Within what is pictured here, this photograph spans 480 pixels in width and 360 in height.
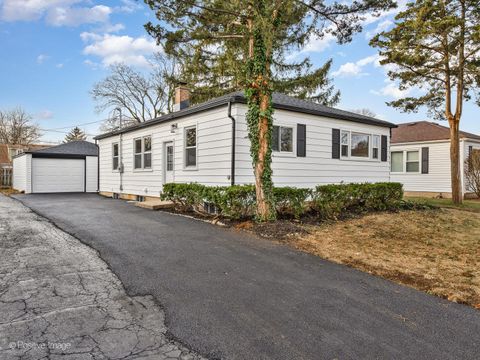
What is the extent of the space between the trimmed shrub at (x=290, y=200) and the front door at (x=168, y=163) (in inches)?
202

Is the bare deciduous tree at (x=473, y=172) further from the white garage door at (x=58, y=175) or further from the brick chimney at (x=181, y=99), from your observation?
the white garage door at (x=58, y=175)

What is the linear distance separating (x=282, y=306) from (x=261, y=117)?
5.11m

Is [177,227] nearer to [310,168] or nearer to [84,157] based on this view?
[310,168]

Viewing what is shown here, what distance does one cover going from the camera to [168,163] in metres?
12.0

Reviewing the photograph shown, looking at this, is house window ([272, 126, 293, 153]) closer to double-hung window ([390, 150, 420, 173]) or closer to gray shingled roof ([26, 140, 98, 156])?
double-hung window ([390, 150, 420, 173])

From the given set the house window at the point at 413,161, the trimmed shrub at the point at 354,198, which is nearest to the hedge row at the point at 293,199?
the trimmed shrub at the point at 354,198

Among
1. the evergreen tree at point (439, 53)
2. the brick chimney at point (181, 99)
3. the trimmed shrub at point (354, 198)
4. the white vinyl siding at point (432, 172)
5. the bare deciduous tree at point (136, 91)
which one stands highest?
the bare deciduous tree at point (136, 91)

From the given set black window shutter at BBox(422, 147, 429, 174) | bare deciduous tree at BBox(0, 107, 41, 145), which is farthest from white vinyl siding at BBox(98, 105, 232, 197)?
bare deciduous tree at BBox(0, 107, 41, 145)

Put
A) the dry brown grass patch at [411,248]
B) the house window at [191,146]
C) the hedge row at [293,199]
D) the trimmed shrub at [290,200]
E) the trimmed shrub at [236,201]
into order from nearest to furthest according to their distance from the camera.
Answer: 1. the dry brown grass patch at [411,248]
2. the trimmed shrub at [236,201]
3. the hedge row at [293,199]
4. the trimmed shrub at [290,200]
5. the house window at [191,146]

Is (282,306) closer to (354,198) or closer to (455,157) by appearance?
(354,198)

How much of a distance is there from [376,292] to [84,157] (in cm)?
1994

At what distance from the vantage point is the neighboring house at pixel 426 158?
17078 millimetres

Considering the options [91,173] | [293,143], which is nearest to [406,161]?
[293,143]

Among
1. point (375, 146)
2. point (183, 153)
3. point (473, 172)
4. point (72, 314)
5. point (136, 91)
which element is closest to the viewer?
point (72, 314)
